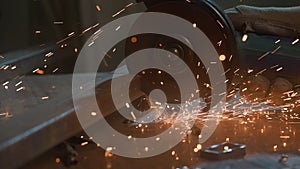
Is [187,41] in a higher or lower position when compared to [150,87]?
higher

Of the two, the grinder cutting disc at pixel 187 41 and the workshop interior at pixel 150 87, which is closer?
the workshop interior at pixel 150 87

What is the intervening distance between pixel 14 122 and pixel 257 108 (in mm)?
1039

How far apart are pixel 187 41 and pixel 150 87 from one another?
21 cm

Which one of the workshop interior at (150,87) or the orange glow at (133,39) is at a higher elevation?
the orange glow at (133,39)

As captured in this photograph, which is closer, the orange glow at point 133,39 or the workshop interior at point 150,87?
the workshop interior at point 150,87

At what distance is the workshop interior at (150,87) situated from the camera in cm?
151

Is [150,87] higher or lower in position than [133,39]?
lower

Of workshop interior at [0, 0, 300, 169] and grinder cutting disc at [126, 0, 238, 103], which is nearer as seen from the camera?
workshop interior at [0, 0, 300, 169]

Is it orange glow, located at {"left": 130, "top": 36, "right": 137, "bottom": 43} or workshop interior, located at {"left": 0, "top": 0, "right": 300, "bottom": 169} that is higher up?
orange glow, located at {"left": 130, "top": 36, "right": 137, "bottom": 43}

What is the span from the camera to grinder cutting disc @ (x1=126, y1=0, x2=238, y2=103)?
5.43ft

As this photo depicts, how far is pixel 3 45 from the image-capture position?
2.13 metres

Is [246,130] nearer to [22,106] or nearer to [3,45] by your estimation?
[22,106]

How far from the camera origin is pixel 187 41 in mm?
1675

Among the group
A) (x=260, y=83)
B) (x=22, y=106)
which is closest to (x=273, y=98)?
(x=260, y=83)
